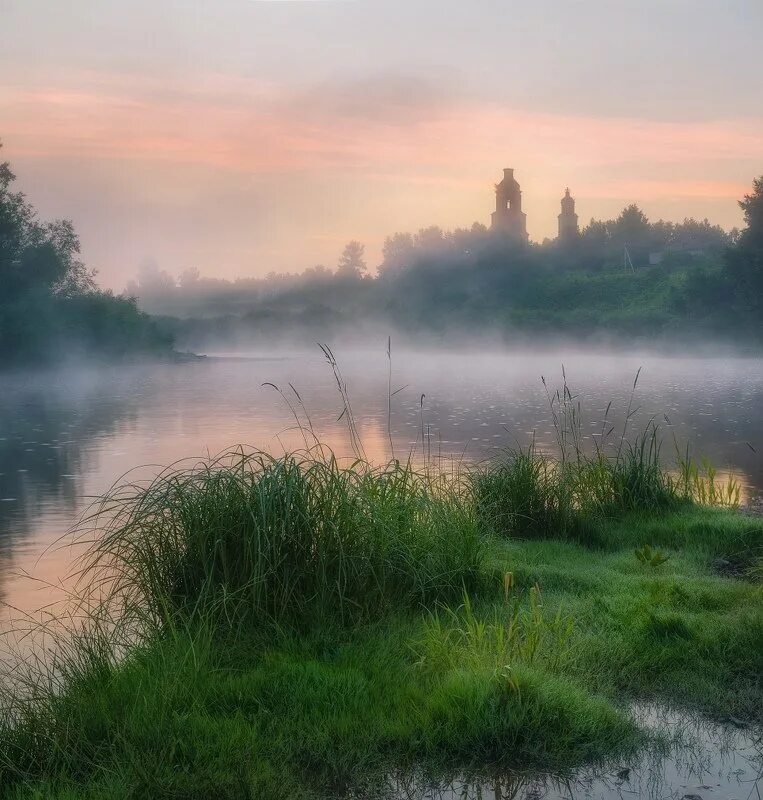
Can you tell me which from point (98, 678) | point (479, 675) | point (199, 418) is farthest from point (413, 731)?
point (199, 418)

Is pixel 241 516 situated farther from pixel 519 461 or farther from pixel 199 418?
pixel 199 418

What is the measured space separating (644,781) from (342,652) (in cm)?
172

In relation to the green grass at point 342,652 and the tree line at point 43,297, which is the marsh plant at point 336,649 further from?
the tree line at point 43,297

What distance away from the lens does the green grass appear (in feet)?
12.6

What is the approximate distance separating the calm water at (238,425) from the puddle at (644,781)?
452 cm

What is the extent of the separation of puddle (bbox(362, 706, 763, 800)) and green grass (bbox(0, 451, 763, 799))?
0.35ft

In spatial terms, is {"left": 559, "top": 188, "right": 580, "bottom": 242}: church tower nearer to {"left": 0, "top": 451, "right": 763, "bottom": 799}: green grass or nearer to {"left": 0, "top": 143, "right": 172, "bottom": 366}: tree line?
{"left": 0, "top": 143, "right": 172, "bottom": 366}: tree line

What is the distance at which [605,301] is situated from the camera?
101125 millimetres

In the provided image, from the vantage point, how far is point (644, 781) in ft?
12.5

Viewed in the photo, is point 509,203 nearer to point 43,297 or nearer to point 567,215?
point 567,215

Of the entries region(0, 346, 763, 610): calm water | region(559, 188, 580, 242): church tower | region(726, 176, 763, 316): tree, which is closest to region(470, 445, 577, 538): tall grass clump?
region(0, 346, 763, 610): calm water

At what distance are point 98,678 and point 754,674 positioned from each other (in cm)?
337

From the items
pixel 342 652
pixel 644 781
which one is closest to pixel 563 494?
pixel 342 652

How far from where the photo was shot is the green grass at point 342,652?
152 inches
